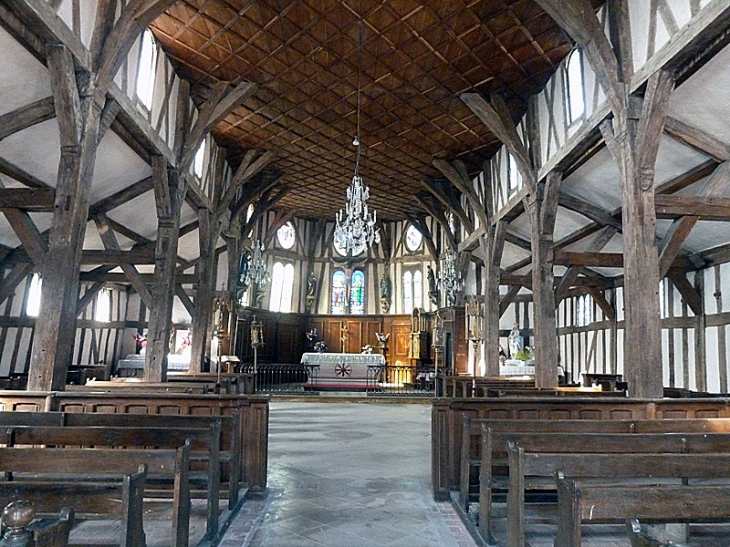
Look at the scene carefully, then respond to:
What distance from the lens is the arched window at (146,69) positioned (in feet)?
30.0

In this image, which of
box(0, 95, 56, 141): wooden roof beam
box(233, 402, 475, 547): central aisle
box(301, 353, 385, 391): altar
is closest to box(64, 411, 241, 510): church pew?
box(233, 402, 475, 547): central aisle


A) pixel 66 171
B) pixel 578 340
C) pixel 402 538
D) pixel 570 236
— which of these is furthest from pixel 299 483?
pixel 578 340

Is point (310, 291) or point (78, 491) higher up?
point (310, 291)

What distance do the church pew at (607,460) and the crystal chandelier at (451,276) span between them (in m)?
14.3

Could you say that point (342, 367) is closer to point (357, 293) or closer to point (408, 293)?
point (408, 293)

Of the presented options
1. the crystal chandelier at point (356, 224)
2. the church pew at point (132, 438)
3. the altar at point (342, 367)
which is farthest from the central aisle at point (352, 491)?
the altar at point (342, 367)

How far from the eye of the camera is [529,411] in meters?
6.12

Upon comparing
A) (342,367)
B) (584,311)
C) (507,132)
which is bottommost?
(342,367)

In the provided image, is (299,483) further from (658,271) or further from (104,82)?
(104,82)

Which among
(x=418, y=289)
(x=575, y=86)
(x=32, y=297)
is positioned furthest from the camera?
(x=418, y=289)

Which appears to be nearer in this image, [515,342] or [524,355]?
[524,355]

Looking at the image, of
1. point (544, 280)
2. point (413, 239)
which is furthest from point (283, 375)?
point (544, 280)

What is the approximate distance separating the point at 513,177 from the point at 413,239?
459 inches

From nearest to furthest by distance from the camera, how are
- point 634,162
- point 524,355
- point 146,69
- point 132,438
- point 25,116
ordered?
point 132,438 < point 25,116 < point 634,162 < point 146,69 < point 524,355
